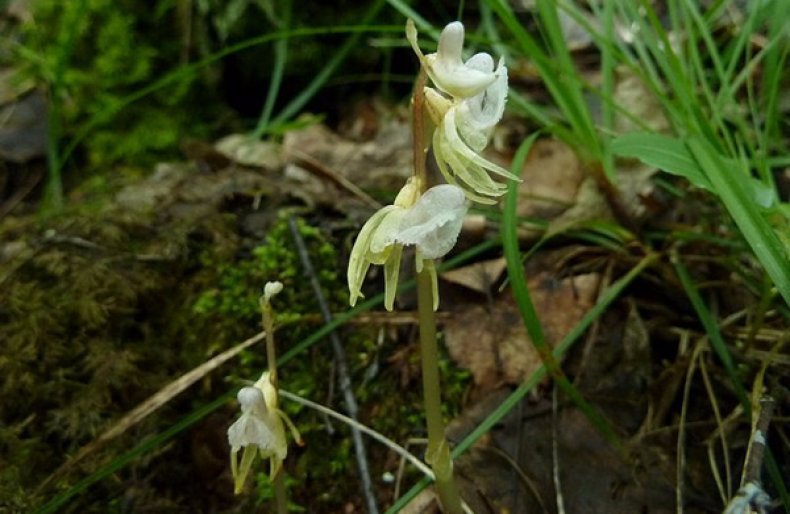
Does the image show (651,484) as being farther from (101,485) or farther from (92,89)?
(92,89)

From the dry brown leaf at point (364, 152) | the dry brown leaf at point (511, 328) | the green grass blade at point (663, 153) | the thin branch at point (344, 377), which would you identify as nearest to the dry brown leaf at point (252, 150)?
the dry brown leaf at point (364, 152)

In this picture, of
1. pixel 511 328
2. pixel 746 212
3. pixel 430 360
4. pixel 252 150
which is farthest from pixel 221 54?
pixel 746 212

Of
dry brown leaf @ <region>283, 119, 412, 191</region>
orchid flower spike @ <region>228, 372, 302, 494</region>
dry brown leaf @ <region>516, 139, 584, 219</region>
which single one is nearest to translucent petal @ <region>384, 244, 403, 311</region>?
orchid flower spike @ <region>228, 372, 302, 494</region>

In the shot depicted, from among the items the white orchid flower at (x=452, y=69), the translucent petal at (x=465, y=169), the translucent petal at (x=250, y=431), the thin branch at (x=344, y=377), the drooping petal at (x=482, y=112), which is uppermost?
the white orchid flower at (x=452, y=69)

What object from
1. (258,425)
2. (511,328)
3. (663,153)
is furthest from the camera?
(511,328)

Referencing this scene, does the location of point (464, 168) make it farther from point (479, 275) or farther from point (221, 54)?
point (221, 54)

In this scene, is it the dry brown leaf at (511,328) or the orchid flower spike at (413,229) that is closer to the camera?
the orchid flower spike at (413,229)

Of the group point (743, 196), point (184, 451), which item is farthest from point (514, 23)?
point (184, 451)

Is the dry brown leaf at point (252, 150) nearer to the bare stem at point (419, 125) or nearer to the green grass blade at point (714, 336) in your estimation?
the green grass blade at point (714, 336)
